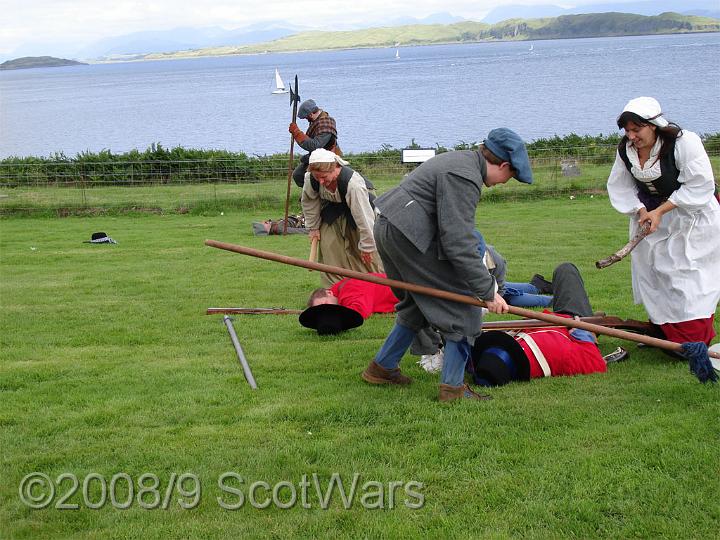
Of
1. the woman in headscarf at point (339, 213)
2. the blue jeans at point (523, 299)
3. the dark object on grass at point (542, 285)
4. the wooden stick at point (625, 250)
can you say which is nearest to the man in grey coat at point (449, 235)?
the wooden stick at point (625, 250)

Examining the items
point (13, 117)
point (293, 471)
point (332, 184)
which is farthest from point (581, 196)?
point (13, 117)

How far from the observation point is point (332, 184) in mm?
8547

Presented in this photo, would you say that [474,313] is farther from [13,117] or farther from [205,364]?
[13,117]

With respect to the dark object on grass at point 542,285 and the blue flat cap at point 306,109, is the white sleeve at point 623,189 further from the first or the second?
the blue flat cap at point 306,109

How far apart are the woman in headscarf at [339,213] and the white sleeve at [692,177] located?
285 centimetres

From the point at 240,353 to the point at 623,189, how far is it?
346 centimetres

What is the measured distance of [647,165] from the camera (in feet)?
22.3

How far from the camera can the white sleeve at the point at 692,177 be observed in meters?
6.56

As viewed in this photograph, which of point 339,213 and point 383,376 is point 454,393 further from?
point 339,213

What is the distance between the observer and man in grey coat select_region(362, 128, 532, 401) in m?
5.39

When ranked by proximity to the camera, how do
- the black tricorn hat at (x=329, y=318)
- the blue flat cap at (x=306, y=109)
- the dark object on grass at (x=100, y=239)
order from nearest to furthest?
the black tricorn hat at (x=329, y=318)
the blue flat cap at (x=306, y=109)
the dark object on grass at (x=100, y=239)

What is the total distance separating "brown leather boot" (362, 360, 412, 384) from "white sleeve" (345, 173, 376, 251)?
8.00ft

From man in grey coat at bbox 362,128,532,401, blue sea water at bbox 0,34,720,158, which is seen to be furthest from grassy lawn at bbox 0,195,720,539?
blue sea water at bbox 0,34,720,158

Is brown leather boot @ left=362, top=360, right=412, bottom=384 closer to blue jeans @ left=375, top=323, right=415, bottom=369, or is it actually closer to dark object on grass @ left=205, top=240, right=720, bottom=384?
blue jeans @ left=375, top=323, right=415, bottom=369
